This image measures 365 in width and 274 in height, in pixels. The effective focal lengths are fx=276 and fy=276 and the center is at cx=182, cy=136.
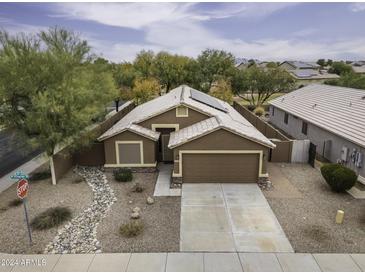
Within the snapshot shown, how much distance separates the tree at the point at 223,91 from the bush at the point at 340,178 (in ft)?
72.3

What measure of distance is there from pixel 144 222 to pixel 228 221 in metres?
3.37

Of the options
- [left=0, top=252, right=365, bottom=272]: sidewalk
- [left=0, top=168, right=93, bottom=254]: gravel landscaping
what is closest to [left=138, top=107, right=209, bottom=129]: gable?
[left=0, top=168, right=93, bottom=254]: gravel landscaping

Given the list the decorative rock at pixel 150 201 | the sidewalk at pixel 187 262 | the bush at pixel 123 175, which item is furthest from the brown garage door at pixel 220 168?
the sidewalk at pixel 187 262

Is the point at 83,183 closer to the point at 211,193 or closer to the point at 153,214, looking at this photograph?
the point at 153,214

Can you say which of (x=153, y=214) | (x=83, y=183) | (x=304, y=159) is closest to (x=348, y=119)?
(x=304, y=159)

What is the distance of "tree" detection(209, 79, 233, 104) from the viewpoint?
34703mm

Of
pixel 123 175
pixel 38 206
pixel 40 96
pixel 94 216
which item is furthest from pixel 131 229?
pixel 40 96

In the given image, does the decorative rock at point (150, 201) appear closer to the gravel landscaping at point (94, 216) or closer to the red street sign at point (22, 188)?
the gravel landscaping at point (94, 216)

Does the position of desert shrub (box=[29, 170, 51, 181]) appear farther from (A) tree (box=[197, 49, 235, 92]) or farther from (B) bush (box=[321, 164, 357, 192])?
(A) tree (box=[197, 49, 235, 92])

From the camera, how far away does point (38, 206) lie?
12.4 meters

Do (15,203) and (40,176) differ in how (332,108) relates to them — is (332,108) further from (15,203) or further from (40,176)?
(15,203)

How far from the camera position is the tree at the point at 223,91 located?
34.7 meters

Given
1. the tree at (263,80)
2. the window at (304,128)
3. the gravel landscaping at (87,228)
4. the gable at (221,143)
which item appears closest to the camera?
the gravel landscaping at (87,228)

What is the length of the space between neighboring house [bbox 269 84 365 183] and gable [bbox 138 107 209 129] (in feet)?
26.8
